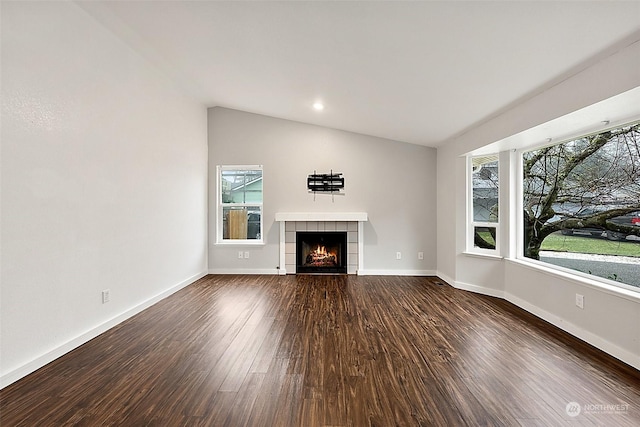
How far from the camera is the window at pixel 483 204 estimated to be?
4355 mm

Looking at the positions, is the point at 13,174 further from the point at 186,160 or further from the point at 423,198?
the point at 423,198

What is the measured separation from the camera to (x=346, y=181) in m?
5.63

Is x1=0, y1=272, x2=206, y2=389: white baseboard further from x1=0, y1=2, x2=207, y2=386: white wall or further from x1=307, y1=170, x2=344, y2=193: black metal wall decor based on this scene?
x1=307, y1=170, x2=344, y2=193: black metal wall decor

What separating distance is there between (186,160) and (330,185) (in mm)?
2420

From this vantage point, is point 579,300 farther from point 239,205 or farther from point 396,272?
point 239,205

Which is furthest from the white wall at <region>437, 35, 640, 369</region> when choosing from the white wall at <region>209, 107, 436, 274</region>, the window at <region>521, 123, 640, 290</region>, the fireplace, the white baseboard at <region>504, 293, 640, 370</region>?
the fireplace

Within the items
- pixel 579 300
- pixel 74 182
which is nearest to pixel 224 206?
pixel 74 182

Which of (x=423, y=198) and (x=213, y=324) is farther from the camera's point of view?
(x=423, y=198)

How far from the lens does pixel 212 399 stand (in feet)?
6.36

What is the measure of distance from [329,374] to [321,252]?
3630 millimetres

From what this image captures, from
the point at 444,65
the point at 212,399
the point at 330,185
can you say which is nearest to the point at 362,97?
the point at 444,65

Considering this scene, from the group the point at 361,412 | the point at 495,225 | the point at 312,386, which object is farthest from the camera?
the point at 495,225

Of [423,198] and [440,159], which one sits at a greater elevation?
[440,159]

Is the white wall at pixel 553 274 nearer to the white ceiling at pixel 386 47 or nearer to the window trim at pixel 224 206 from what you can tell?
the white ceiling at pixel 386 47
